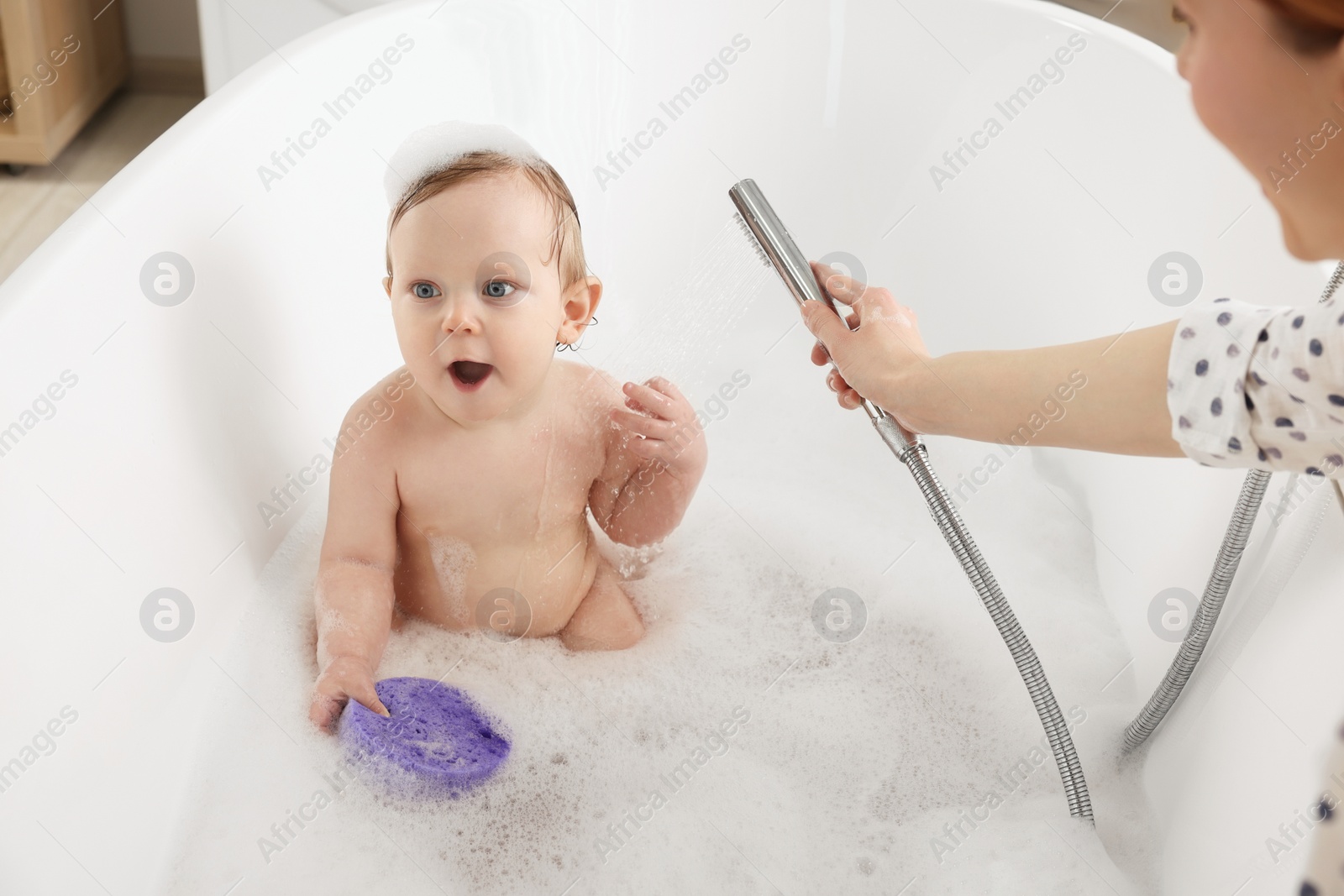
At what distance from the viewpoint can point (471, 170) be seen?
3.20 ft

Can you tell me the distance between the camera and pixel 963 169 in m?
1.42

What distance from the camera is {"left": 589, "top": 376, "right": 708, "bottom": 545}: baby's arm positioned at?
1044mm

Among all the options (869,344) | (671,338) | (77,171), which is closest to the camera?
(869,344)

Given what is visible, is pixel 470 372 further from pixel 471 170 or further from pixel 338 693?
pixel 338 693

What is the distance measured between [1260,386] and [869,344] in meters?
0.32

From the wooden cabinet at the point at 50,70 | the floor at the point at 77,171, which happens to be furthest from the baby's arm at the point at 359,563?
the wooden cabinet at the point at 50,70

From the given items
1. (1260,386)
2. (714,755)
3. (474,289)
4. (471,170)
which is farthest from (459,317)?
(1260,386)

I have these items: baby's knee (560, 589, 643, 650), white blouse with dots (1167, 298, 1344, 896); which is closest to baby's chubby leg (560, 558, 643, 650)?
baby's knee (560, 589, 643, 650)

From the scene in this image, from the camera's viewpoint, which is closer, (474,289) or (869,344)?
(869,344)

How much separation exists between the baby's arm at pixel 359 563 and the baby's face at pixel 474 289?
0.34 ft

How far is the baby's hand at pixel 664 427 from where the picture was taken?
104cm

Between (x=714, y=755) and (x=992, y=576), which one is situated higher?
(x=992, y=576)

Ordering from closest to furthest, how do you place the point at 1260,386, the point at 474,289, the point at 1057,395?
the point at 1260,386 → the point at 1057,395 → the point at 474,289

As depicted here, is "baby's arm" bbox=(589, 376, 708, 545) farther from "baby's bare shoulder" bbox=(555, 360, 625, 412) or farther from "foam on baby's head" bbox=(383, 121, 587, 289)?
"foam on baby's head" bbox=(383, 121, 587, 289)
